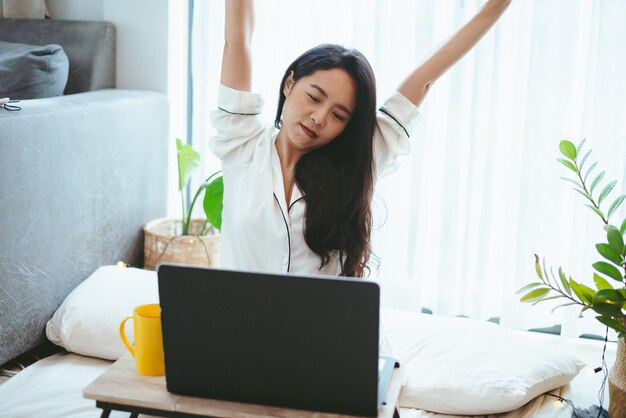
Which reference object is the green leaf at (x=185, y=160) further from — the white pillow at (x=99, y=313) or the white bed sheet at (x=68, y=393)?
the white bed sheet at (x=68, y=393)

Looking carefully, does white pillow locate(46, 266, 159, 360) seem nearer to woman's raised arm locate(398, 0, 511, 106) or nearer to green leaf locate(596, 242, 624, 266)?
woman's raised arm locate(398, 0, 511, 106)

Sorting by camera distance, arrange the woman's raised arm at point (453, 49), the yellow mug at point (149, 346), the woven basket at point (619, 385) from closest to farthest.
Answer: the yellow mug at point (149, 346) → the woman's raised arm at point (453, 49) → the woven basket at point (619, 385)

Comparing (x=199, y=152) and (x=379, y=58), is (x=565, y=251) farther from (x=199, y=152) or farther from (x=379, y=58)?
(x=199, y=152)

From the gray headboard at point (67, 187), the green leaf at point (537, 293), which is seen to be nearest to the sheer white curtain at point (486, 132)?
the gray headboard at point (67, 187)

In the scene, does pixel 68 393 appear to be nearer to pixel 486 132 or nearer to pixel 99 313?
pixel 99 313

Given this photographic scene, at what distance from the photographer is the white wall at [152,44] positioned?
2551 millimetres

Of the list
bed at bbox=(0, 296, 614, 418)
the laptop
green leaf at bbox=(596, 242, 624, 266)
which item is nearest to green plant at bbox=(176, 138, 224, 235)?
bed at bbox=(0, 296, 614, 418)

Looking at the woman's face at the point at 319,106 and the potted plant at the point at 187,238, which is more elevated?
the woman's face at the point at 319,106

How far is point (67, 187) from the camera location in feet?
6.79

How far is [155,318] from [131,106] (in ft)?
4.57

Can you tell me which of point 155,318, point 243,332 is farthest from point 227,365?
point 155,318

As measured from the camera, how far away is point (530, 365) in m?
1.83

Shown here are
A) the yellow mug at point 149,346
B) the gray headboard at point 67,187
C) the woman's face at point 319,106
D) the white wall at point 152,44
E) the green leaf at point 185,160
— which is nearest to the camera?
the yellow mug at point 149,346

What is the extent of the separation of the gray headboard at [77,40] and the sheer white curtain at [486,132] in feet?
1.24
